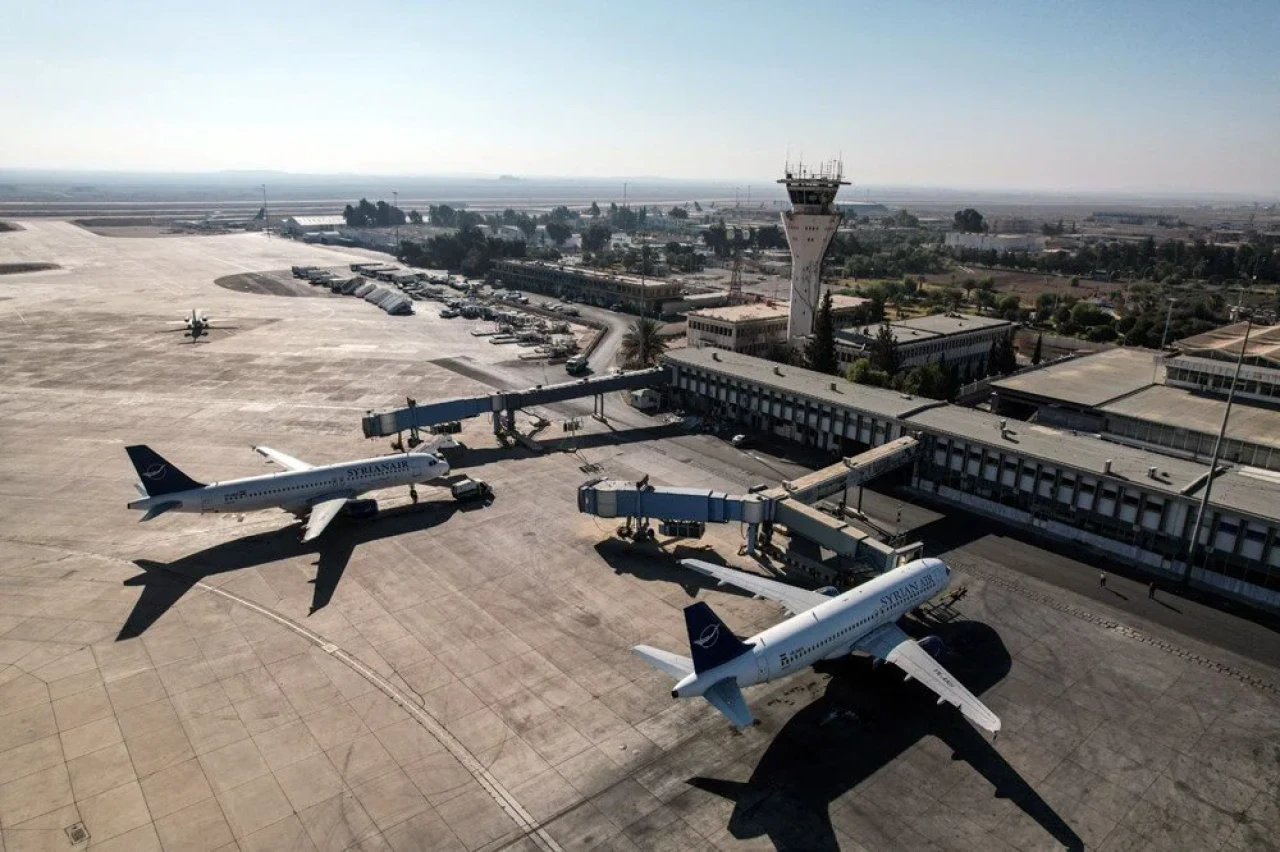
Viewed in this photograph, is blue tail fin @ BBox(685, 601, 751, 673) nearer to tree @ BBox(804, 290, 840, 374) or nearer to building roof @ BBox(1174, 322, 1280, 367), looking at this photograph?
tree @ BBox(804, 290, 840, 374)

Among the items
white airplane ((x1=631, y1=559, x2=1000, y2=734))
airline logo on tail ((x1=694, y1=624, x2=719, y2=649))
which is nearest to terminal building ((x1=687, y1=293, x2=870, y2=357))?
white airplane ((x1=631, y1=559, x2=1000, y2=734))

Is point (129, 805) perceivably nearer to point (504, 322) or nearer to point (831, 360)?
point (831, 360)

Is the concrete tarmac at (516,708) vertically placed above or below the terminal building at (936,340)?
below

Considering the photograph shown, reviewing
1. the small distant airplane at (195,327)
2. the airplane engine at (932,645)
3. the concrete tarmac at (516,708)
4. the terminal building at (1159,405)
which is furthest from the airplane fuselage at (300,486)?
the small distant airplane at (195,327)

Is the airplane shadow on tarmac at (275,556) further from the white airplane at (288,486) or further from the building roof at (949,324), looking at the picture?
the building roof at (949,324)

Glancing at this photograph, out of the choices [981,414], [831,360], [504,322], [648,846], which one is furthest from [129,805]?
[504,322]

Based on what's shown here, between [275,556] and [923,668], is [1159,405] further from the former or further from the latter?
[275,556]

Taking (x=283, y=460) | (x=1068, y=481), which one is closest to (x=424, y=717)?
(x=283, y=460)
